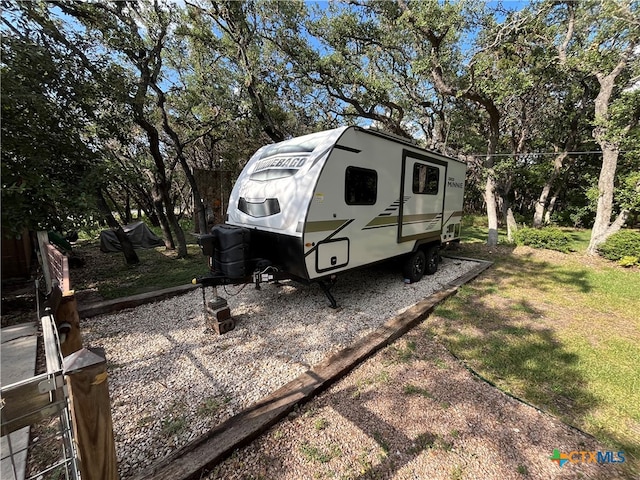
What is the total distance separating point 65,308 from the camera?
102 inches

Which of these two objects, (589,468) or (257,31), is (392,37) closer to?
(257,31)

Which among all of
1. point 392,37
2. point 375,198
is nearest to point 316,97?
point 392,37

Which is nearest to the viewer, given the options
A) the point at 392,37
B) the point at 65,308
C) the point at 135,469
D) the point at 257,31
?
the point at 135,469

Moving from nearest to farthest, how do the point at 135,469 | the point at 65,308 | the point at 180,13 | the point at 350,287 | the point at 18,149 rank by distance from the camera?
1. the point at 135,469
2. the point at 65,308
3. the point at 18,149
4. the point at 350,287
5. the point at 180,13

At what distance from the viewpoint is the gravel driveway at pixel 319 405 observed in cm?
205

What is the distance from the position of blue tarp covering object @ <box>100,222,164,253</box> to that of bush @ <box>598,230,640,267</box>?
14.7 metres

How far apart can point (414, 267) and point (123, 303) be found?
5.55m

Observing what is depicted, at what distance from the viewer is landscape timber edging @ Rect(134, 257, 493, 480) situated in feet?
6.20

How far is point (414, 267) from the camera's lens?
602cm

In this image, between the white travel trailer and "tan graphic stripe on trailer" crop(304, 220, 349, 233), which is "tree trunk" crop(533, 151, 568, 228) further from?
"tan graphic stripe on trailer" crop(304, 220, 349, 233)

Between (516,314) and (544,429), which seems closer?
(544,429)

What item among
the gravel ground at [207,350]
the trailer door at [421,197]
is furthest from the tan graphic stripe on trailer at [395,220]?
the gravel ground at [207,350]

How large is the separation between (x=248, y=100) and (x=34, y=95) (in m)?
6.53

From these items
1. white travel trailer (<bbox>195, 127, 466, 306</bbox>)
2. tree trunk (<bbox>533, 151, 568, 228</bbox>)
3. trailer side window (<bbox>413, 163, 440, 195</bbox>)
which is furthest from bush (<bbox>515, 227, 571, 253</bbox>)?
white travel trailer (<bbox>195, 127, 466, 306</bbox>)
